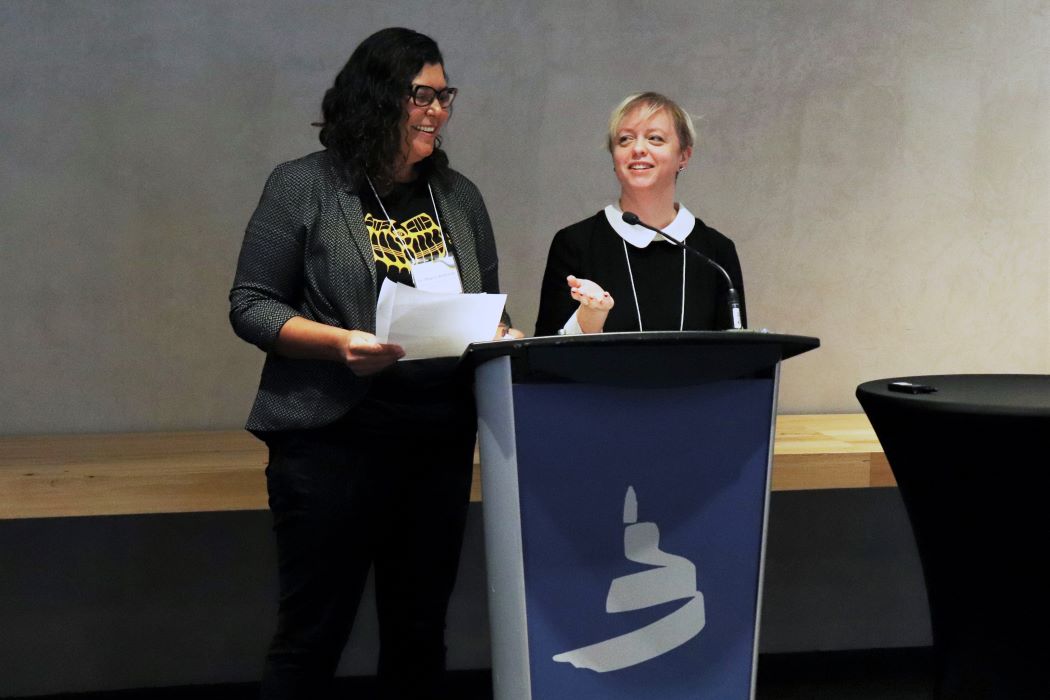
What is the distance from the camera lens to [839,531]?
10.4ft

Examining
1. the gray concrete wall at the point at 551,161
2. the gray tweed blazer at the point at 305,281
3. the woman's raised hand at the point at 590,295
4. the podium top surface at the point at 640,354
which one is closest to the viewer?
the podium top surface at the point at 640,354

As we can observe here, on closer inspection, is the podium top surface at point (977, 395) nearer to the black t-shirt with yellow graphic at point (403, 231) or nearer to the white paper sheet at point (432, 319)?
the white paper sheet at point (432, 319)

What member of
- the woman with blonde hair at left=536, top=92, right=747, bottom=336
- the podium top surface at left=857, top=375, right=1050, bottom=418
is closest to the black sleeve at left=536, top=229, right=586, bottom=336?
the woman with blonde hair at left=536, top=92, right=747, bottom=336

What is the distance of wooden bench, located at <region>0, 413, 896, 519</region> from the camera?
7.16ft

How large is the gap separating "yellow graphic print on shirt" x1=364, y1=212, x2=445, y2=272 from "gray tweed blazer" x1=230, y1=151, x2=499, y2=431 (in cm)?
3

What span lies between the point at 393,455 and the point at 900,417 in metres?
0.82

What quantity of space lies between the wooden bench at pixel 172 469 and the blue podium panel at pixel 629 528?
82cm

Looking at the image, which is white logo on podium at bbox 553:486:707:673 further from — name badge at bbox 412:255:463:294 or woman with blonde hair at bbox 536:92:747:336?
woman with blonde hair at bbox 536:92:747:336

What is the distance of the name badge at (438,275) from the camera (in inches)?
68.7

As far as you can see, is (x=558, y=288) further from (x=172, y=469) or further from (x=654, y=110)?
(x=172, y=469)

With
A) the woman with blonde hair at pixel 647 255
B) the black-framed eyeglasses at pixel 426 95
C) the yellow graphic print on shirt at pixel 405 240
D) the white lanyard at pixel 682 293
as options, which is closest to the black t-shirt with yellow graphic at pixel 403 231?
the yellow graphic print on shirt at pixel 405 240

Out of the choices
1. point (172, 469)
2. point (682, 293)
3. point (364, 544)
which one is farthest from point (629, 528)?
point (172, 469)

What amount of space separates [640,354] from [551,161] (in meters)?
1.59

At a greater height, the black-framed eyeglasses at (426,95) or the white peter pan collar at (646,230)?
the black-framed eyeglasses at (426,95)
